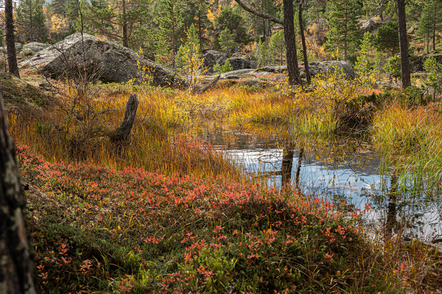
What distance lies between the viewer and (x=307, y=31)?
56000mm

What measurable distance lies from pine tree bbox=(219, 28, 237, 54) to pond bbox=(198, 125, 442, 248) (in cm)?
4141

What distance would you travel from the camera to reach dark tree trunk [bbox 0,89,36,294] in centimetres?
75

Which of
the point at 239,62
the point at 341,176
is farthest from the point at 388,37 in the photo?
the point at 341,176

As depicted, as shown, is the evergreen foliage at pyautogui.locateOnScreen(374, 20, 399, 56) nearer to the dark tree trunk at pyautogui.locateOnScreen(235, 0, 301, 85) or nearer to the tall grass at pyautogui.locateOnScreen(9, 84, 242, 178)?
the dark tree trunk at pyautogui.locateOnScreen(235, 0, 301, 85)

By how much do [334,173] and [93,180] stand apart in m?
3.80

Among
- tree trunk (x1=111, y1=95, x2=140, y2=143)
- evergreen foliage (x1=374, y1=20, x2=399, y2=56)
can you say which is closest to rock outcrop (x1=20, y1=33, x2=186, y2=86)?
tree trunk (x1=111, y1=95, x2=140, y2=143)

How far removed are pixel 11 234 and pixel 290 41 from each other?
13.1m

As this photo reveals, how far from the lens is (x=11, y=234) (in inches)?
30.6

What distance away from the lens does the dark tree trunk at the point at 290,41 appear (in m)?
12.2

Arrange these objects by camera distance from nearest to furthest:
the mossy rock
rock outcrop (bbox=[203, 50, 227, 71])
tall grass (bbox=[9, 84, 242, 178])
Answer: tall grass (bbox=[9, 84, 242, 178]), the mossy rock, rock outcrop (bbox=[203, 50, 227, 71])

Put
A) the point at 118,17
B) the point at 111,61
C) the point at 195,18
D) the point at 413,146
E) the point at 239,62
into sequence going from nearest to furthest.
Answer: the point at 413,146, the point at 111,61, the point at 118,17, the point at 239,62, the point at 195,18

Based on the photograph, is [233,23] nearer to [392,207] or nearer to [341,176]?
[341,176]

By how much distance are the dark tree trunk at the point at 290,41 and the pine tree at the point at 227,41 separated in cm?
3512

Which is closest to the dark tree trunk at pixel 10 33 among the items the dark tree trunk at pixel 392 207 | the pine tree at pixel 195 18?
the dark tree trunk at pixel 392 207
